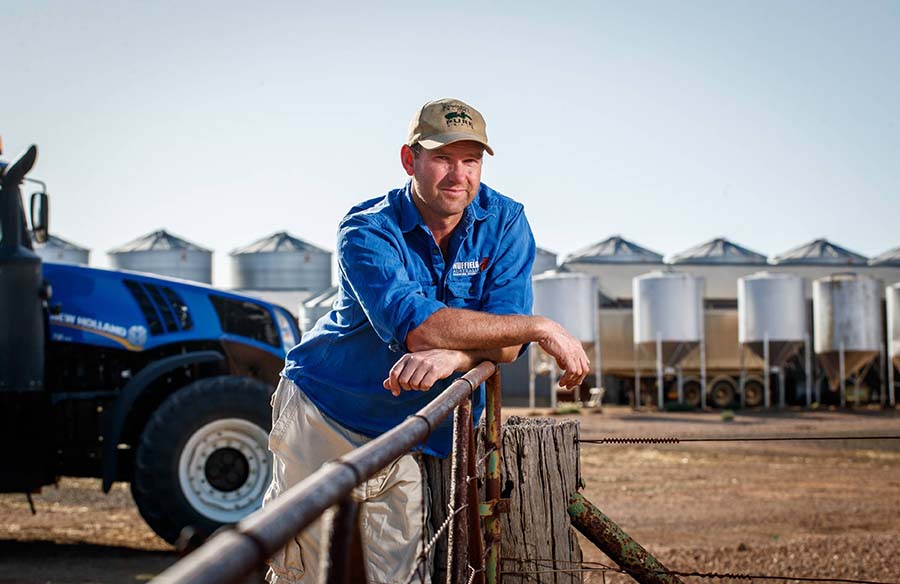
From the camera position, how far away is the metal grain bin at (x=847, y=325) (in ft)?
101

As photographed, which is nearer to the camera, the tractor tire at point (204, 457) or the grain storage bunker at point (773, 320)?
the tractor tire at point (204, 457)

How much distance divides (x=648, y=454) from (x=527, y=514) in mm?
12757

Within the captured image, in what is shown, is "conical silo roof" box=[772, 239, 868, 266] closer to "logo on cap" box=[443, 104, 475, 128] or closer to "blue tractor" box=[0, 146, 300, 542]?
"blue tractor" box=[0, 146, 300, 542]

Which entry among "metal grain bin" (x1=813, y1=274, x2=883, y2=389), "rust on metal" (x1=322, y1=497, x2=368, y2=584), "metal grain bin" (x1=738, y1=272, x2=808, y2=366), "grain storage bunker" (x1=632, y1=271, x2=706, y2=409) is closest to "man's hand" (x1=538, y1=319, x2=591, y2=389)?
"rust on metal" (x1=322, y1=497, x2=368, y2=584)

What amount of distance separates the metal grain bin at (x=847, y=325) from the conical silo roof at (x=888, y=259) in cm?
885

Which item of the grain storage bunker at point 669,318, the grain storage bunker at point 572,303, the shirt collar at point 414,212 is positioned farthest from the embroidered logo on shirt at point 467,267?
the grain storage bunker at point 669,318

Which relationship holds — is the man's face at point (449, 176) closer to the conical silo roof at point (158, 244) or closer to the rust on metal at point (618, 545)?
the rust on metal at point (618, 545)

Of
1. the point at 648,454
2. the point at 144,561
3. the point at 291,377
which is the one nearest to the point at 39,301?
the point at 144,561

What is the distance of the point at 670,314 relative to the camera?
30.5m

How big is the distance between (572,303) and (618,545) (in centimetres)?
2695

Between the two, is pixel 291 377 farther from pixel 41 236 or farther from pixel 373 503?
pixel 41 236

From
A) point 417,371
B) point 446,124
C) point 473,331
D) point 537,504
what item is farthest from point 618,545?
point 446,124

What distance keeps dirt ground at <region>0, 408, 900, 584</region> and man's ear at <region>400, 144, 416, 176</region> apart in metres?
1.47

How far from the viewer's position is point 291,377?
344cm
